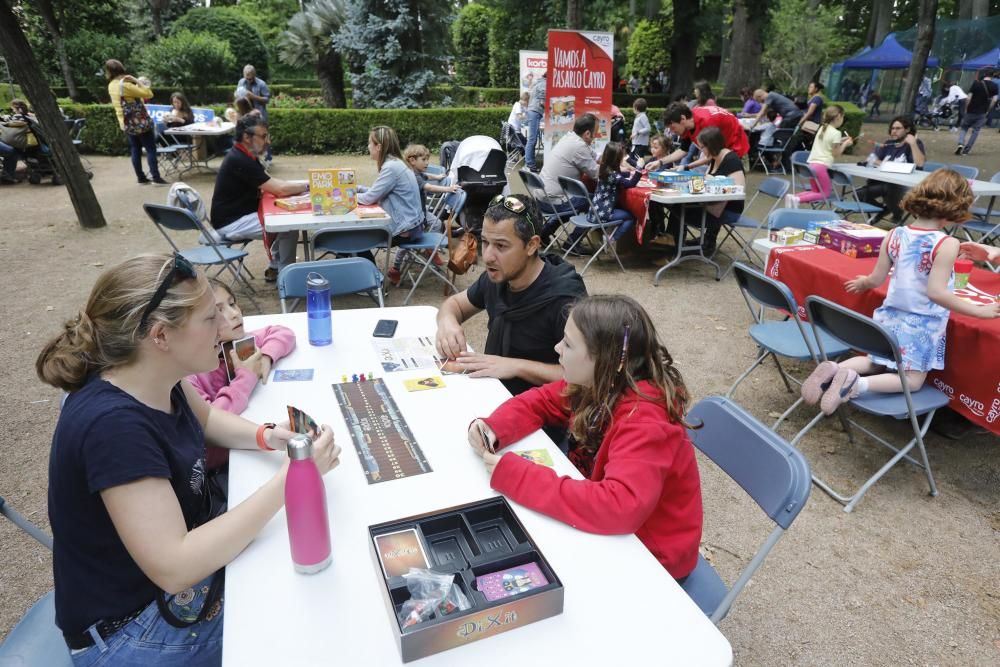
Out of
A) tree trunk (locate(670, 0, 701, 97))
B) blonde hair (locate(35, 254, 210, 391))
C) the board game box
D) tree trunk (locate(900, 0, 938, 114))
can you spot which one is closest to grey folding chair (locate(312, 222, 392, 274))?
blonde hair (locate(35, 254, 210, 391))

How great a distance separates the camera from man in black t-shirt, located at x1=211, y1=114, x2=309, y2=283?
524 cm

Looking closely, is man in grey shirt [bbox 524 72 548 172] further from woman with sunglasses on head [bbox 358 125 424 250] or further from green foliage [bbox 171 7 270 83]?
green foliage [bbox 171 7 270 83]

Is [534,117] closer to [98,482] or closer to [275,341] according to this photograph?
[275,341]

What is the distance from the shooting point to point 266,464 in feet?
5.40

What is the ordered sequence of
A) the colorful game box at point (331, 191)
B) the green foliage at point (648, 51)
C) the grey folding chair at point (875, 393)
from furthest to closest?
the green foliage at point (648, 51)
the colorful game box at point (331, 191)
the grey folding chair at point (875, 393)

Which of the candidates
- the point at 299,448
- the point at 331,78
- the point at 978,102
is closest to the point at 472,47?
the point at 331,78

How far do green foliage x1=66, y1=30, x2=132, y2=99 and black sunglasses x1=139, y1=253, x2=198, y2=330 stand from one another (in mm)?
21158

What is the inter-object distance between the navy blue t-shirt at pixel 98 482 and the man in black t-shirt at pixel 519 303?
1.13 m

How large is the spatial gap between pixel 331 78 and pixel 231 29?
18.9ft

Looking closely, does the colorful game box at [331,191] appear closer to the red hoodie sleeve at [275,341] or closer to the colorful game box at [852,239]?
the red hoodie sleeve at [275,341]

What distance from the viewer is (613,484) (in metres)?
1.37

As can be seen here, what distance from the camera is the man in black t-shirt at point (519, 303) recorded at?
7.51ft

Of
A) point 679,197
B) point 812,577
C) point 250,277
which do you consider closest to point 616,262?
point 679,197

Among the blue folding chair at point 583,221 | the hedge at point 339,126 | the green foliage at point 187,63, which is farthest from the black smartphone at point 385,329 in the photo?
the green foliage at point 187,63
